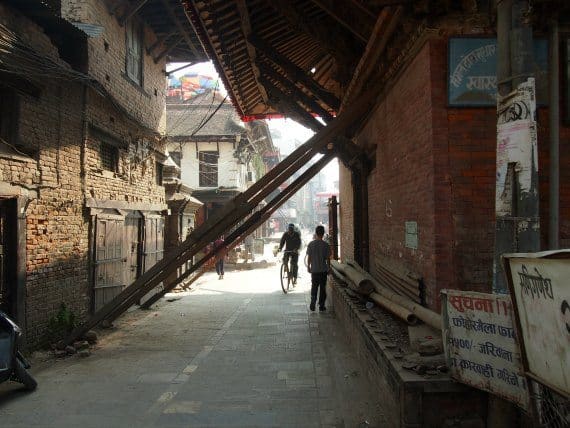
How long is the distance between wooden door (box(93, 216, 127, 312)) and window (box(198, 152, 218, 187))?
16.8 meters

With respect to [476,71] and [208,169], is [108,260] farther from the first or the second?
[208,169]

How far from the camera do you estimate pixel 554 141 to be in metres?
4.12

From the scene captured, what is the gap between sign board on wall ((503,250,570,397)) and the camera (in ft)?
7.32

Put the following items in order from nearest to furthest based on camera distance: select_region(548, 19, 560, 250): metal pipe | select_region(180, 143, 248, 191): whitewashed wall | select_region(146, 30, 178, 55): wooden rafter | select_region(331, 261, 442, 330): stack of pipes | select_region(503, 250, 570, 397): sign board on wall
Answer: select_region(503, 250, 570, 397): sign board on wall
select_region(548, 19, 560, 250): metal pipe
select_region(331, 261, 442, 330): stack of pipes
select_region(146, 30, 178, 55): wooden rafter
select_region(180, 143, 248, 191): whitewashed wall

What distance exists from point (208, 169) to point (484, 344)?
24824 mm

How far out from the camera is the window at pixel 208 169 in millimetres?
26719

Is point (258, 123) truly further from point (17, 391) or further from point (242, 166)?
point (17, 391)

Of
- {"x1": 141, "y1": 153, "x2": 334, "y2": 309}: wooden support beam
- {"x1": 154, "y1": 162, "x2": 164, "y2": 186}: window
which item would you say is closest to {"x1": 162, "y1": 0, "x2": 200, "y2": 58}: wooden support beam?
{"x1": 154, "y1": 162, "x2": 164, "y2": 186}: window

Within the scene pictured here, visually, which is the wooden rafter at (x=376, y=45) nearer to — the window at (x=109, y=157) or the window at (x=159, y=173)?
the window at (x=109, y=157)

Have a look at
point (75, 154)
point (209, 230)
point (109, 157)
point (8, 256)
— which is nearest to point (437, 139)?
point (209, 230)

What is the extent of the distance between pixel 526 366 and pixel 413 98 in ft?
10.6

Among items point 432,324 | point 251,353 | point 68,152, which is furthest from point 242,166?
point 432,324

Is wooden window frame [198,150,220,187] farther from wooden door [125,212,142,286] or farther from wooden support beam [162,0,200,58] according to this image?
wooden door [125,212,142,286]

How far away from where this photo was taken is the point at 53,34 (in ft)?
28.3
